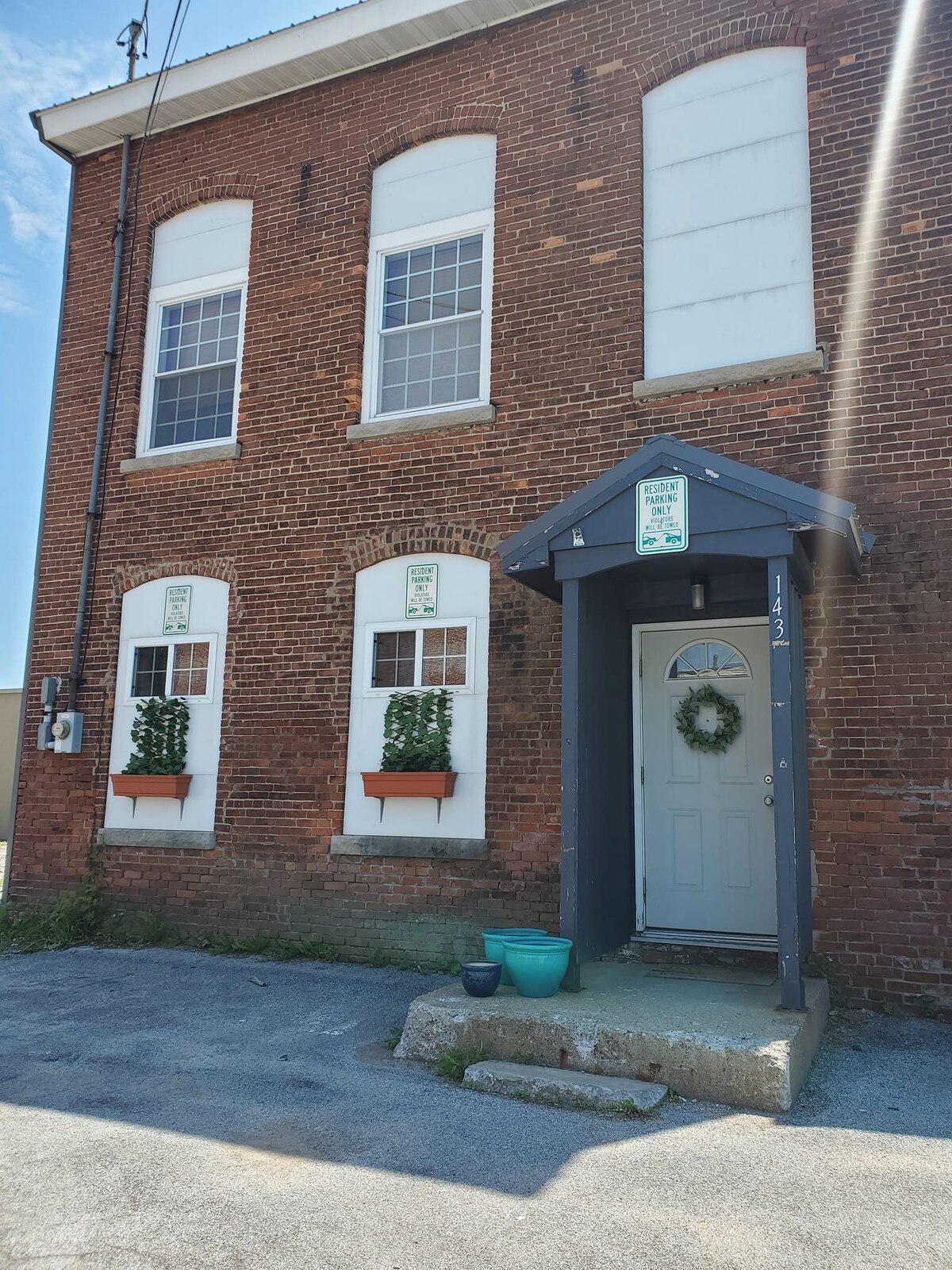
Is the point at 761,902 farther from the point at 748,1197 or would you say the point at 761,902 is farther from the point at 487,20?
the point at 487,20

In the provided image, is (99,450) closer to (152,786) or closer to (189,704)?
(189,704)

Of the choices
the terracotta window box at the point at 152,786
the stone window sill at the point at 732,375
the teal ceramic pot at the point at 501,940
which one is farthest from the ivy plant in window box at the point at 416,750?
the stone window sill at the point at 732,375

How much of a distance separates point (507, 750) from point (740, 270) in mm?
4055

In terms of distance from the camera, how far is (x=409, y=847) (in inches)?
325

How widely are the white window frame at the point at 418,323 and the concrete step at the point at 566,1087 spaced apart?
5.30 m

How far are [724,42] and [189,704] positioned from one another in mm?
7158

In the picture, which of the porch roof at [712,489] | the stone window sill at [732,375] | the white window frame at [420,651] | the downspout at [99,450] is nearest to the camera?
the porch roof at [712,489]

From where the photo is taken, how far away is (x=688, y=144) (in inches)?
324

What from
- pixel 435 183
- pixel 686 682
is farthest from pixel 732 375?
pixel 435 183

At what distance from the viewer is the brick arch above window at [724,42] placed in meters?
7.87

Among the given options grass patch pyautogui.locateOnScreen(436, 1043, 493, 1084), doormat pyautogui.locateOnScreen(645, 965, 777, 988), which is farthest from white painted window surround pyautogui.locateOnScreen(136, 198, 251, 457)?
grass patch pyautogui.locateOnScreen(436, 1043, 493, 1084)

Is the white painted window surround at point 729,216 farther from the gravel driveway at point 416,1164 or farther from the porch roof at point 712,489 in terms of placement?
the gravel driveway at point 416,1164

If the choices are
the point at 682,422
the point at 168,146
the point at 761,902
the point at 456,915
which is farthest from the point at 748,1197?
the point at 168,146

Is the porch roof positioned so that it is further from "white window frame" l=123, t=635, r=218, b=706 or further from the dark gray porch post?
"white window frame" l=123, t=635, r=218, b=706
